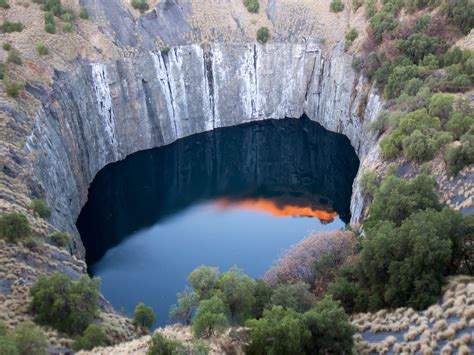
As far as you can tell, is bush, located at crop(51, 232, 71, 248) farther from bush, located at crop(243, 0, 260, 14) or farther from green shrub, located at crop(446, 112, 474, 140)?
bush, located at crop(243, 0, 260, 14)

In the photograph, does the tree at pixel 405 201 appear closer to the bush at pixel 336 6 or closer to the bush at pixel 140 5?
the bush at pixel 336 6

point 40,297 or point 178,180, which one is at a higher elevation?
point 40,297

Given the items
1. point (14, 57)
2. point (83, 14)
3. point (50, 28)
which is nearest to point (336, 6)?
point (83, 14)

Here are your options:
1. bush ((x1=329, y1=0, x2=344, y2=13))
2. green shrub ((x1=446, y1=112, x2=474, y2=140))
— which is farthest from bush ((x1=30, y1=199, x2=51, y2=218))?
bush ((x1=329, y1=0, x2=344, y2=13))

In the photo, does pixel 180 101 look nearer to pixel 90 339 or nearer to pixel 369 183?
pixel 369 183

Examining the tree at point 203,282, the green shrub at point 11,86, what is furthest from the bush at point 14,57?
the tree at point 203,282

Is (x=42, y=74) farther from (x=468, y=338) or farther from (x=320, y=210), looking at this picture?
(x=468, y=338)

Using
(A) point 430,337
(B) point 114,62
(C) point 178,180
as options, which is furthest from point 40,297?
(B) point 114,62
